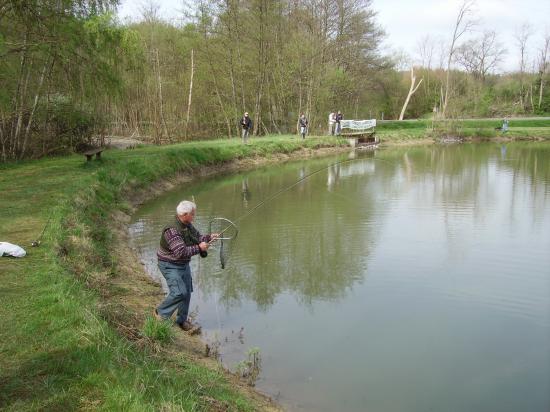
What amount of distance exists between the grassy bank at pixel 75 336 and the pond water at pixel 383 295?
3.63 ft

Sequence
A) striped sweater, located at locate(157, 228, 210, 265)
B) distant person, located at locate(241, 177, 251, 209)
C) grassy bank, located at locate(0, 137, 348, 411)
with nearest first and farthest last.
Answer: grassy bank, located at locate(0, 137, 348, 411)
striped sweater, located at locate(157, 228, 210, 265)
distant person, located at locate(241, 177, 251, 209)

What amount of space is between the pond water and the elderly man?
81 centimetres

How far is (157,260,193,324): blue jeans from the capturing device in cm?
668

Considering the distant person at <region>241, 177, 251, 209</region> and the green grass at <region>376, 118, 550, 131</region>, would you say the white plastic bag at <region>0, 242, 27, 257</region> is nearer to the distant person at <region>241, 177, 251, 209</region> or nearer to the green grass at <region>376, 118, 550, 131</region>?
the distant person at <region>241, 177, 251, 209</region>

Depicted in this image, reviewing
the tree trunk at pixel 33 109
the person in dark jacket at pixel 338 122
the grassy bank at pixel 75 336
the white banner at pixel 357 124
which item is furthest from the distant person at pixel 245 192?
the white banner at pixel 357 124

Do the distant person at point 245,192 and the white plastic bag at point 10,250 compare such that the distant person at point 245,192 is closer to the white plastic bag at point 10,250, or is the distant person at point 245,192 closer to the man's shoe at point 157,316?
the white plastic bag at point 10,250

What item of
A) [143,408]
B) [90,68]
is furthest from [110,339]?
[90,68]

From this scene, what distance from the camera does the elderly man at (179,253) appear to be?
21.4 ft

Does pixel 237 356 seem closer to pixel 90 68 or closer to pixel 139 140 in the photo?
pixel 90 68

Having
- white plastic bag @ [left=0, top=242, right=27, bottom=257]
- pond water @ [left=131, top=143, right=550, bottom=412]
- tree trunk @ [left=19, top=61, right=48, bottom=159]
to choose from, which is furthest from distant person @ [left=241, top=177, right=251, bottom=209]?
white plastic bag @ [left=0, top=242, right=27, bottom=257]

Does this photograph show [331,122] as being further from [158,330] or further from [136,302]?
[158,330]

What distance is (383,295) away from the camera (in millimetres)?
8625

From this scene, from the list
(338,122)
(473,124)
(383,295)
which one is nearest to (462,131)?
(473,124)

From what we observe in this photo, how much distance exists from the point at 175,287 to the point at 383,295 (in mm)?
3598
